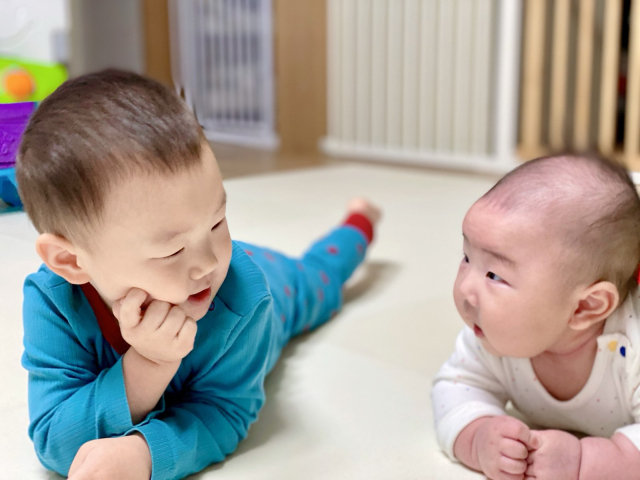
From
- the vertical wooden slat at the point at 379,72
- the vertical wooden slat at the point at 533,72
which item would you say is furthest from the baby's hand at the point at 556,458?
the vertical wooden slat at the point at 379,72

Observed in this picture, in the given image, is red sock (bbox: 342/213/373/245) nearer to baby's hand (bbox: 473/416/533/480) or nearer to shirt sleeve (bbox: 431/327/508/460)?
shirt sleeve (bbox: 431/327/508/460)

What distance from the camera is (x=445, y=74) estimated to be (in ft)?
8.86

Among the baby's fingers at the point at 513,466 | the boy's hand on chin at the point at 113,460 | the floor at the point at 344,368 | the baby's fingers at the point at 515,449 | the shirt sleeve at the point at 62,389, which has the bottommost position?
the floor at the point at 344,368

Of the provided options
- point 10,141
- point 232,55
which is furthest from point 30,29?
point 232,55

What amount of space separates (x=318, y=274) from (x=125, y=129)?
1.87 feet

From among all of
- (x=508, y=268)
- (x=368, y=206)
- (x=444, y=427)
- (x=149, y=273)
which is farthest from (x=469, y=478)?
(x=368, y=206)

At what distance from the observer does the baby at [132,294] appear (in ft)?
1.65

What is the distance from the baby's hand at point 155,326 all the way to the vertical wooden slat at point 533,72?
213 cm

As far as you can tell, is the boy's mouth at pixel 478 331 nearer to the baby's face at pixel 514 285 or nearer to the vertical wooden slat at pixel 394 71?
the baby's face at pixel 514 285

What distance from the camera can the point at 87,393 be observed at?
1.89 feet

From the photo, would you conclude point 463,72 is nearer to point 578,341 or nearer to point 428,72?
point 428,72

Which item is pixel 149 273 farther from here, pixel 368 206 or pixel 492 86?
pixel 492 86

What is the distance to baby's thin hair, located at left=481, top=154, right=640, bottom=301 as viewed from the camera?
0.57 metres

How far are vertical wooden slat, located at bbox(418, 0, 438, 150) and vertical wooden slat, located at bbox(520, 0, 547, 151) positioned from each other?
0.36 metres
